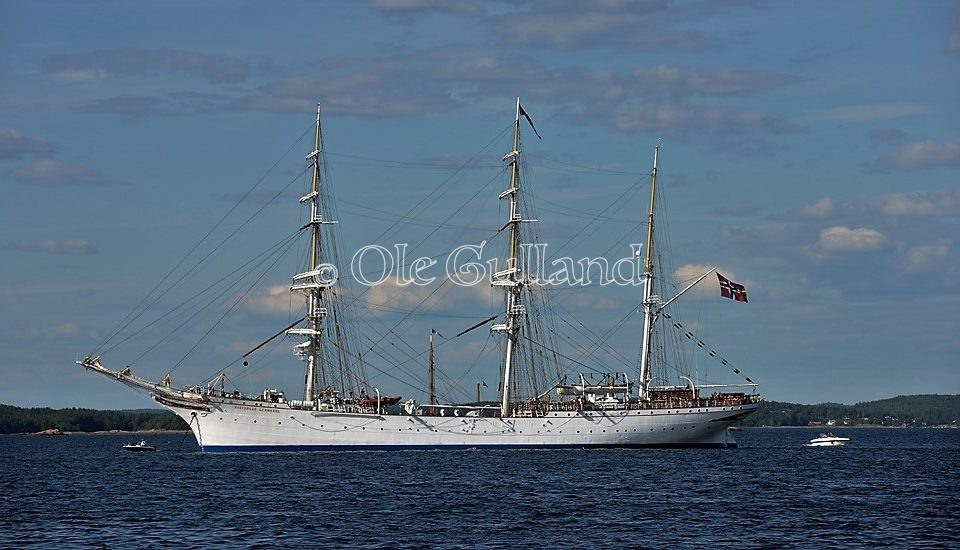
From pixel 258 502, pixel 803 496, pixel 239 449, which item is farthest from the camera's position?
pixel 239 449

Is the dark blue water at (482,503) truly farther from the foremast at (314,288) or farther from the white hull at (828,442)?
the white hull at (828,442)

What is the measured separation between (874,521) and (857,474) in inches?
1434

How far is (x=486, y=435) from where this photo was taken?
119 m

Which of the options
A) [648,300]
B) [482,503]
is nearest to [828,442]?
[648,300]

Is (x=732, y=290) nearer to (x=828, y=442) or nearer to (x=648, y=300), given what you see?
(x=648, y=300)

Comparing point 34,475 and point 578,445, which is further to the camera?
point 578,445

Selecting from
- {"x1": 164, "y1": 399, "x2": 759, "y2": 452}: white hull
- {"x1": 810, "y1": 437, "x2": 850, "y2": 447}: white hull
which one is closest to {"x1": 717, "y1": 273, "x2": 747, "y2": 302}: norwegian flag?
{"x1": 164, "y1": 399, "x2": 759, "y2": 452}: white hull

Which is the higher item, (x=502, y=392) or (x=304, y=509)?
(x=502, y=392)

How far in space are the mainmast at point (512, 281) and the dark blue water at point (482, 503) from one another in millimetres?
15420

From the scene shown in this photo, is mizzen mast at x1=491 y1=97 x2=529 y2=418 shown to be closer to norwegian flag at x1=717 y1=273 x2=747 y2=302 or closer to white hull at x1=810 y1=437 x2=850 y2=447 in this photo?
norwegian flag at x1=717 y1=273 x2=747 y2=302

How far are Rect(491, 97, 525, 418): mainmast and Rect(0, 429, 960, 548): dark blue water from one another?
15420mm

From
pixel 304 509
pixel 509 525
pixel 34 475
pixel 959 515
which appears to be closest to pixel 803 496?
pixel 959 515

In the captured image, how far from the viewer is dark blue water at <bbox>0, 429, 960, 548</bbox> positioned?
53.6m

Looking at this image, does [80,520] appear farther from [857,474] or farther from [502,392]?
[502,392]
